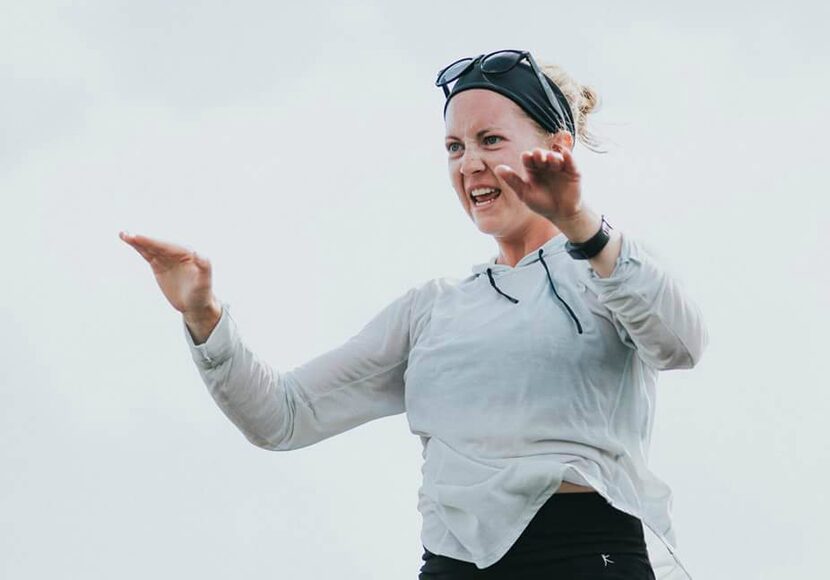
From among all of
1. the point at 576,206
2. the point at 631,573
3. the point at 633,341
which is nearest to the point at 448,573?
the point at 631,573

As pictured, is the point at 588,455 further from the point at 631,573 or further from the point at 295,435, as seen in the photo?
the point at 295,435

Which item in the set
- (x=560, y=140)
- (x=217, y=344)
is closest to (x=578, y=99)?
(x=560, y=140)

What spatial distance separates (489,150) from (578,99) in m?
0.68

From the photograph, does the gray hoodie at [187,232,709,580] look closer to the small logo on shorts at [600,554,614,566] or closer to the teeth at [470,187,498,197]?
the small logo on shorts at [600,554,614,566]

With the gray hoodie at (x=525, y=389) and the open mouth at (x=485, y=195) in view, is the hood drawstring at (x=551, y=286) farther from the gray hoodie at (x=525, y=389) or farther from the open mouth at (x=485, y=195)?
the open mouth at (x=485, y=195)

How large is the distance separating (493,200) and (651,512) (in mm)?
1339

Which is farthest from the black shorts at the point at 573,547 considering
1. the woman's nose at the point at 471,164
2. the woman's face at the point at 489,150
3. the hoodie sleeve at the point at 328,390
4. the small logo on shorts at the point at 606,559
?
the woman's nose at the point at 471,164

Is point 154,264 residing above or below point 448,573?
above

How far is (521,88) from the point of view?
6098 mm

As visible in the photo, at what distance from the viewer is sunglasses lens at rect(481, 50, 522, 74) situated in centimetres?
613

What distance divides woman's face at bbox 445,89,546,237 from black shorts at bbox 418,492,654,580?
3.79ft

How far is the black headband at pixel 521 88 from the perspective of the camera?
608 centimetres

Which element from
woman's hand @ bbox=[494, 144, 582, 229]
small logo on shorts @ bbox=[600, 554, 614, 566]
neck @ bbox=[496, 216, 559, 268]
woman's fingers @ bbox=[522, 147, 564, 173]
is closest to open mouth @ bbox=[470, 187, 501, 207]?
neck @ bbox=[496, 216, 559, 268]

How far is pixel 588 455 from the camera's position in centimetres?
535
